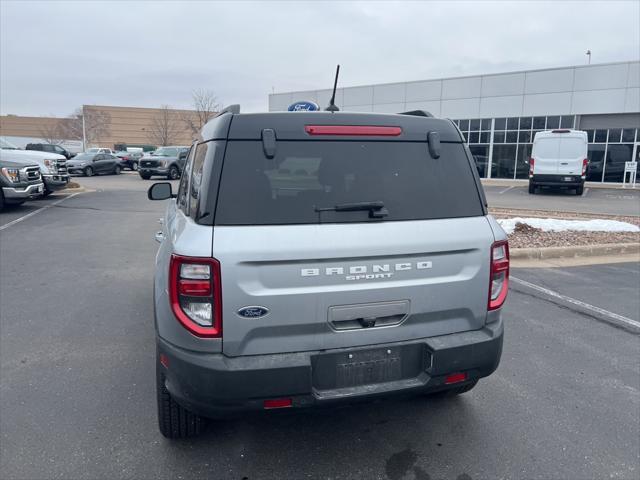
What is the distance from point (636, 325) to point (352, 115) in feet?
14.3

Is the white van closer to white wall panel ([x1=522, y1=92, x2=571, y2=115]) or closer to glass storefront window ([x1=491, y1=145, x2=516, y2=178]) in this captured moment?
white wall panel ([x1=522, y1=92, x2=571, y2=115])

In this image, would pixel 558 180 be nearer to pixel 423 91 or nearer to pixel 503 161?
pixel 503 161

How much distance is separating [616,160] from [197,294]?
1191 inches

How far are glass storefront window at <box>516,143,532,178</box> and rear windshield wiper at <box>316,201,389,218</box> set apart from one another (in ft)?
95.1

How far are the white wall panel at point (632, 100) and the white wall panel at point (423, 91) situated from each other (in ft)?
35.2

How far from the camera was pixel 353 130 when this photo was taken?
262cm

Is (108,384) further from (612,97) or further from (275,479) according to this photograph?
(612,97)

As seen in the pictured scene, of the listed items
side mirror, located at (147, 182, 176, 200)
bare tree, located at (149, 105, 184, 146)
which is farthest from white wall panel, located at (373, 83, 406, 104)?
bare tree, located at (149, 105, 184, 146)

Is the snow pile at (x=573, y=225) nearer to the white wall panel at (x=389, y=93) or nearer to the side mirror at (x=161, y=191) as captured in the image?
the side mirror at (x=161, y=191)

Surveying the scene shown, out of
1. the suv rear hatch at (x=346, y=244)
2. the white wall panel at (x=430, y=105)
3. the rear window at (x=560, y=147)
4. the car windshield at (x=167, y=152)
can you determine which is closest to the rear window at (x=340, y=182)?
the suv rear hatch at (x=346, y=244)

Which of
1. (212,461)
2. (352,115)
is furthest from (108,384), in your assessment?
(352,115)

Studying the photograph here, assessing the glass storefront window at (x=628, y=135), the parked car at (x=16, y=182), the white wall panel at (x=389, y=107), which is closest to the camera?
the parked car at (x=16, y=182)

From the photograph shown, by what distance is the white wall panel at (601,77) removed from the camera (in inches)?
1005

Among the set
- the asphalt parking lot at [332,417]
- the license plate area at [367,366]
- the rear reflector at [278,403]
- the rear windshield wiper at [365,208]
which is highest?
the rear windshield wiper at [365,208]
